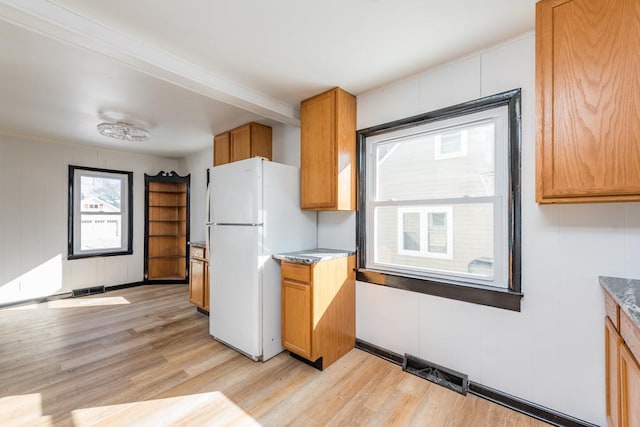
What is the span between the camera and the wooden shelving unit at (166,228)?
5.09 meters

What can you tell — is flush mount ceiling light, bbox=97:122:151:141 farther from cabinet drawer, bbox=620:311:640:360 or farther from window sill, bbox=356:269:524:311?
cabinet drawer, bbox=620:311:640:360

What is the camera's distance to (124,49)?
5.82 feet

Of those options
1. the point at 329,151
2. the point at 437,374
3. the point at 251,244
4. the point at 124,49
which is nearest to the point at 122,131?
the point at 124,49

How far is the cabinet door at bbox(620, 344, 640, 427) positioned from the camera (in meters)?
1.02

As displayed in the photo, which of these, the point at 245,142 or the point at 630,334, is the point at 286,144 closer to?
the point at 245,142

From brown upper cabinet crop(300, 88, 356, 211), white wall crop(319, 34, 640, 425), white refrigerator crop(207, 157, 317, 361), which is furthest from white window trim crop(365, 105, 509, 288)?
white refrigerator crop(207, 157, 317, 361)

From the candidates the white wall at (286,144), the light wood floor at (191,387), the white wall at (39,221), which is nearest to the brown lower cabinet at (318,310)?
the light wood floor at (191,387)

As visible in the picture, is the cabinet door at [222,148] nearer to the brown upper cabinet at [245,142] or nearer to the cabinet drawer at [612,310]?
the brown upper cabinet at [245,142]

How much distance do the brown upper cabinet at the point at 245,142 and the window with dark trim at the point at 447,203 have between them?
4.39ft

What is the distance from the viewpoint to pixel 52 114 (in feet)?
10.1

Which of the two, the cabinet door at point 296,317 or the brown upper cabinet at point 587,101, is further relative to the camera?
the cabinet door at point 296,317

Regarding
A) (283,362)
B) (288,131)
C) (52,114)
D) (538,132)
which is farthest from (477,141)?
(52,114)

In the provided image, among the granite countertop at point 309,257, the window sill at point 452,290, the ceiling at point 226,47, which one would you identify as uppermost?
the ceiling at point 226,47

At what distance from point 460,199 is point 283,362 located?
6.32ft
